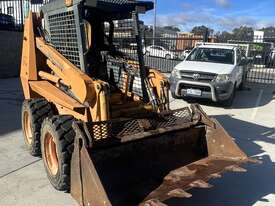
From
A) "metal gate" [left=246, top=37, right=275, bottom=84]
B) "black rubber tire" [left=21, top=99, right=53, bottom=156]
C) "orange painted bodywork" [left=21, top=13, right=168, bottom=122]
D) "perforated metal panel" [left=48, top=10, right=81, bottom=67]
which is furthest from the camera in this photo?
"metal gate" [left=246, top=37, right=275, bottom=84]

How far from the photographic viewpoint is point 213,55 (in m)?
12.1

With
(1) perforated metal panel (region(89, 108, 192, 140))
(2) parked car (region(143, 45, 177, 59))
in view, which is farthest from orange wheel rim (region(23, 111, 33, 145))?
(2) parked car (region(143, 45, 177, 59))

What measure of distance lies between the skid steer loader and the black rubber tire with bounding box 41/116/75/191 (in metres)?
0.01

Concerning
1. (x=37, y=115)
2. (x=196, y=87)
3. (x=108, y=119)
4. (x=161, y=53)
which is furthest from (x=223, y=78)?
(x=161, y=53)

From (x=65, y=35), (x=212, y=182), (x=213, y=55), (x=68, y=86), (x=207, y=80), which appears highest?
(x=65, y=35)

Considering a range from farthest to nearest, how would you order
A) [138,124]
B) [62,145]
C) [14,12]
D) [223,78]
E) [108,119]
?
[14,12], [223,78], [138,124], [108,119], [62,145]


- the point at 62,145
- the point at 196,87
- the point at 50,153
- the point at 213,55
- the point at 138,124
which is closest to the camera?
the point at 62,145

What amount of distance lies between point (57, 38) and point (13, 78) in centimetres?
1010

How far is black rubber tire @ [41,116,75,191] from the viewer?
4.51 metres

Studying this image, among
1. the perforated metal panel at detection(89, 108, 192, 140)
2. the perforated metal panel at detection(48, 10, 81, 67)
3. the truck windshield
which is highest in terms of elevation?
the perforated metal panel at detection(48, 10, 81, 67)

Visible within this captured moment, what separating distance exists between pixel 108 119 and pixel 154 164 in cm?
85

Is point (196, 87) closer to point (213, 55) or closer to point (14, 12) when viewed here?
point (213, 55)

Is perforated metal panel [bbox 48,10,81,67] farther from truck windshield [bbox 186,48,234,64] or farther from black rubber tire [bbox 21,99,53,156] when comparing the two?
truck windshield [bbox 186,48,234,64]

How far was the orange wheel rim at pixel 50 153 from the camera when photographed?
5.09 metres
